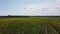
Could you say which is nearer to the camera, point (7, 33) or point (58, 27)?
point (7, 33)

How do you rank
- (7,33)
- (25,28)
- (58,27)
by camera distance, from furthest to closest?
(58,27) < (25,28) < (7,33)

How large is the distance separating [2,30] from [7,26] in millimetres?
567

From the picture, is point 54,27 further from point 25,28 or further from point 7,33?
point 7,33

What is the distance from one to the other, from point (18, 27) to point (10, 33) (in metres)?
0.87

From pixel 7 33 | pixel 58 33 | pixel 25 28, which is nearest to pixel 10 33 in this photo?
pixel 7 33

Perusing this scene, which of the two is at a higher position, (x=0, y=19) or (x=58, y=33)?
(x=0, y=19)

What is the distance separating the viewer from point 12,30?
8414 mm

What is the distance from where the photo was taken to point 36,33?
29.3 feet

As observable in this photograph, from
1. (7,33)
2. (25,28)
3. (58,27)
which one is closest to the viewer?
(7,33)

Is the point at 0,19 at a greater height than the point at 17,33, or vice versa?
the point at 0,19

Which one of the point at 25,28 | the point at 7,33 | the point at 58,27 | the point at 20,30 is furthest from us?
the point at 58,27

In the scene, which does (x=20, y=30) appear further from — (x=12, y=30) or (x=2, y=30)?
(x=2, y=30)

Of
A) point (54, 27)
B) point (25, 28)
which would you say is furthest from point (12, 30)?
point (54, 27)

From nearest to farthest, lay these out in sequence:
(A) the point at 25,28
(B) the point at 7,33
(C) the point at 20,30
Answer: (B) the point at 7,33, (C) the point at 20,30, (A) the point at 25,28
